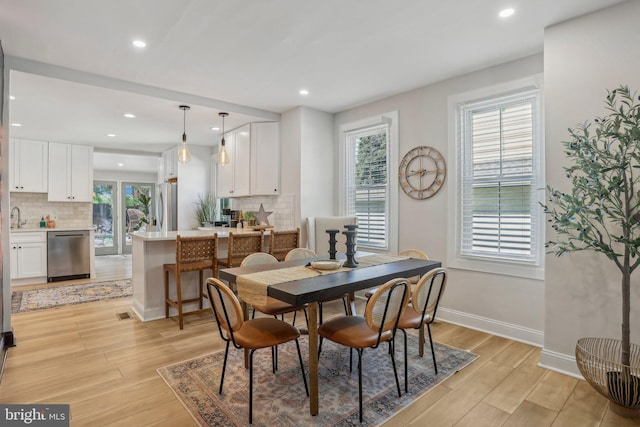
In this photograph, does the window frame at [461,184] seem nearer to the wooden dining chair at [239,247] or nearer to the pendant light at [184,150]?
the wooden dining chair at [239,247]

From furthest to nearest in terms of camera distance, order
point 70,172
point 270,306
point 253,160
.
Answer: point 70,172
point 253,160
point 270,306

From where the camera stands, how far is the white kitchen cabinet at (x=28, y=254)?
5.63 metres

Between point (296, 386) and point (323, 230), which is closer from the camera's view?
point (296, 386)

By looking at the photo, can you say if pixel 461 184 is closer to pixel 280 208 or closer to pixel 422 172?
pixel 422 172

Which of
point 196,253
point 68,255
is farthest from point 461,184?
point 68,255

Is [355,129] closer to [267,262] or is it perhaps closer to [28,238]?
[267,262]

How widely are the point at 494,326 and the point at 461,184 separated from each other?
1463mm

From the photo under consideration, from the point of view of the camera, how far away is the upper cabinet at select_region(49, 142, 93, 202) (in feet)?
21.1

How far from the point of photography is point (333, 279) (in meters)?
2.38

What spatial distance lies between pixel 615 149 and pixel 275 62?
9.37ft

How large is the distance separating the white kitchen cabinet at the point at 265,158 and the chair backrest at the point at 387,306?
328cm

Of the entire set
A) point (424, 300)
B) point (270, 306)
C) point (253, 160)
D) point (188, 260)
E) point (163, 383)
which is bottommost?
point (163, 383)

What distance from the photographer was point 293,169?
4.89 metres

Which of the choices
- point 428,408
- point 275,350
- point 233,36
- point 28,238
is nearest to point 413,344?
point 428,408
